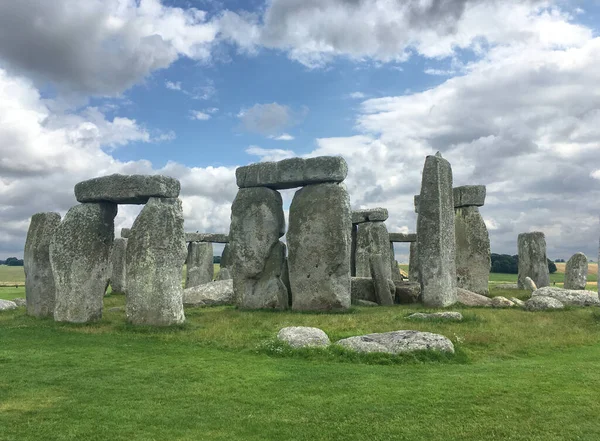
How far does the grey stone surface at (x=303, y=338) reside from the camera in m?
9.38

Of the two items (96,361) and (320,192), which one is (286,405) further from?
(320,192)

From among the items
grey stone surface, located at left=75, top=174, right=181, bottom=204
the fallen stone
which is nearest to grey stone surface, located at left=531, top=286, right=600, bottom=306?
the fallen stone

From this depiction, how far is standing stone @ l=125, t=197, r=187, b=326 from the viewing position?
477 inches

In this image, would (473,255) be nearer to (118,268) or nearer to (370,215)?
(370,215)

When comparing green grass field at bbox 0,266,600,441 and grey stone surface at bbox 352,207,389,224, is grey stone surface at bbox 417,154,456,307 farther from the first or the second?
grey stone surface at bbox 352,207,389,224

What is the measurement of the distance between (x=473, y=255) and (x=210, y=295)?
36.3 feet

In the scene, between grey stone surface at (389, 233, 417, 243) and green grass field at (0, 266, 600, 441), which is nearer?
green grass field at (0, 266, 600, 441)

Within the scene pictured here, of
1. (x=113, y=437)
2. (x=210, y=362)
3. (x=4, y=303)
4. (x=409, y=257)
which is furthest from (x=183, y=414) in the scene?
(x=409, y=257)

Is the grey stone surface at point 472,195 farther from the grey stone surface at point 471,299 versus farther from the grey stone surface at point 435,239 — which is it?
the grey stone surface at point 471,299

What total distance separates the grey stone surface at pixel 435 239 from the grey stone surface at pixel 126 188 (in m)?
8.06

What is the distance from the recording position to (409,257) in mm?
30609

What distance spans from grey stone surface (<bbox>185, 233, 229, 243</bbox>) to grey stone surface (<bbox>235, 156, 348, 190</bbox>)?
12083 mm

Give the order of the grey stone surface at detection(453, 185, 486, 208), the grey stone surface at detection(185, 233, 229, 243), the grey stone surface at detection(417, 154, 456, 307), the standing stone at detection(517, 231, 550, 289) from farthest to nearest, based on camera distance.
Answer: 1. the grey stone surface at detection(185, 233, 229, 243)
2. the standing stone at detection(517, 231, 550, 289)
3. the grey stone surface at detection(453, 185, 486, 208)
4. the grey stone surface at detection(417, 154, 456, 307)

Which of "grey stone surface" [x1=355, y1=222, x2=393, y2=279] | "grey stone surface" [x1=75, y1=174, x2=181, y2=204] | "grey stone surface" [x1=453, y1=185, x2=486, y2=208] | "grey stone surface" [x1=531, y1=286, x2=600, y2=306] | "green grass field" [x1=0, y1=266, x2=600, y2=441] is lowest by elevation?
"green grass field" [x1=0, y1=266, x2=600, y2=441]
